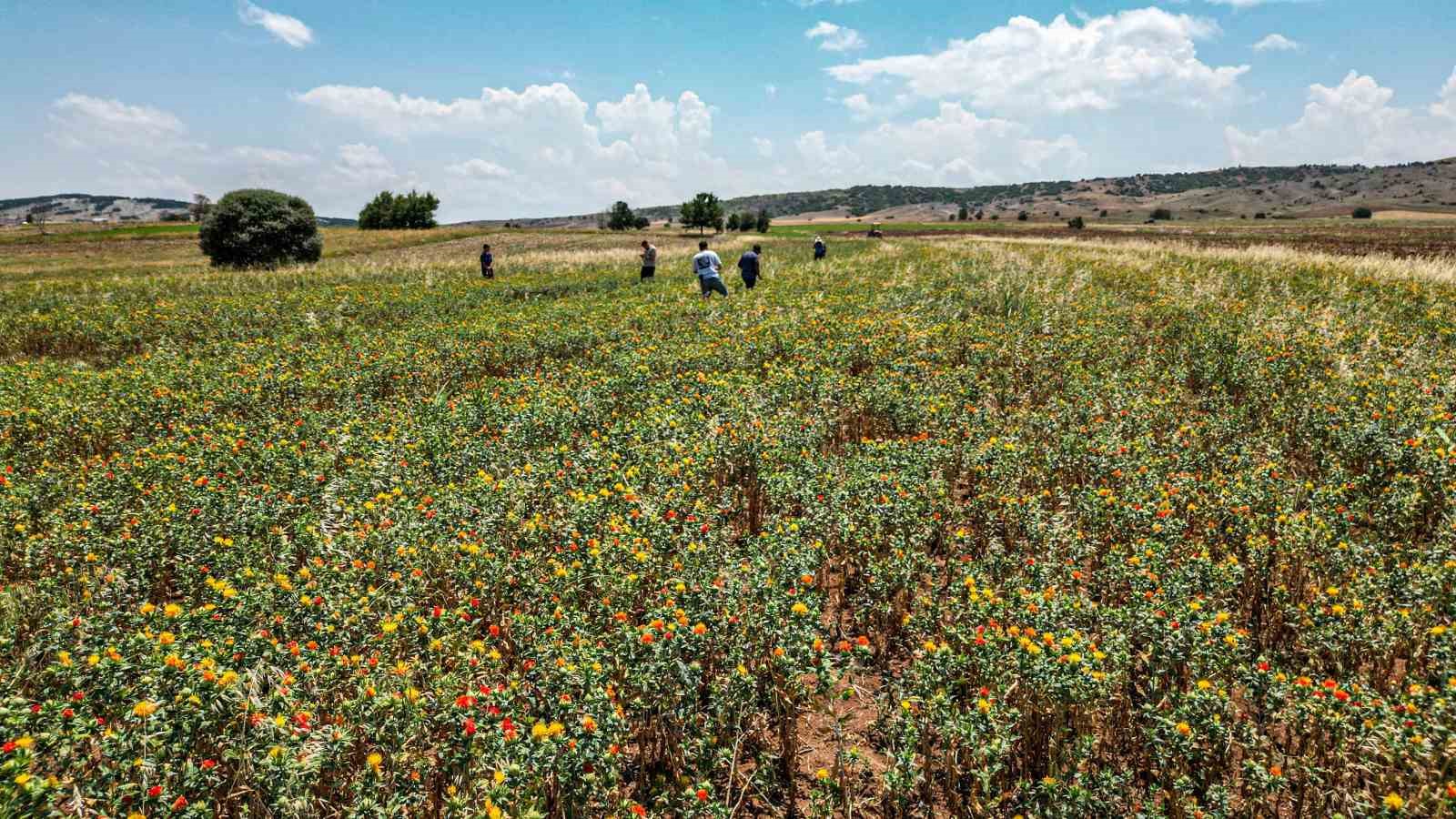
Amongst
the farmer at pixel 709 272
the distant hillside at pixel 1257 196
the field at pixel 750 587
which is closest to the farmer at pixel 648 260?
the farmer at pixel 709 272

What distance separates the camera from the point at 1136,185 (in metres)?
196

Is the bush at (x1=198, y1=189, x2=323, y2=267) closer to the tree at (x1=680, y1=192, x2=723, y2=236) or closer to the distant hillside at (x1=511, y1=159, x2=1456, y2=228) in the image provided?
the tree at (x1=680, y1=192, x2=723, y2=236)

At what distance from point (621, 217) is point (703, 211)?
16.8m

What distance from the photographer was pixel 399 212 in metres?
103

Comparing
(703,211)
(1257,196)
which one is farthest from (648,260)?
(1257,196)

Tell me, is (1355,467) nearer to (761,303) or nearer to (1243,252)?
(761,303)

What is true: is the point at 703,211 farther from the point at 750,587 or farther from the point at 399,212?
the point at 750,587

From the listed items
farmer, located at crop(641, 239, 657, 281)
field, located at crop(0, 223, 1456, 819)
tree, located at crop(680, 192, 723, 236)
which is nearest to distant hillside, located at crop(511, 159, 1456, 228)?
tree, located at crop(680, 192, 723, 236)

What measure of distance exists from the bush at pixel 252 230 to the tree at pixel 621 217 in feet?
237

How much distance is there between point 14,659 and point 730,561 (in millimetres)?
4529

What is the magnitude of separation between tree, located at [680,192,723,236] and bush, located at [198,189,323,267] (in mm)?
66753

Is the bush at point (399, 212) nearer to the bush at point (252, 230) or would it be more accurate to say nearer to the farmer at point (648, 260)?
the bush at point (252, 230)

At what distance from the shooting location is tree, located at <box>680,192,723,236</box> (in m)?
97.1

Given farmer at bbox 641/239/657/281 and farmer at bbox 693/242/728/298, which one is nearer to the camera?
farmer at bbox 693/242/728/298
